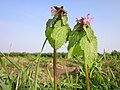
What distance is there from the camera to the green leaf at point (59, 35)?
828 millimetres

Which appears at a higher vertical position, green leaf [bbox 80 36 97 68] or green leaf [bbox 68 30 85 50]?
green leaf [bbox 68 30 85 50]

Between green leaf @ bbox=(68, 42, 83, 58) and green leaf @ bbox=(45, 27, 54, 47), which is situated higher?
green leaf @ bbox=(45, 27, 54, 47)

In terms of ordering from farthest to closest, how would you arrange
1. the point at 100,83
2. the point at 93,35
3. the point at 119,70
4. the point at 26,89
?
the point at 119,70
the point at 100,83
the point at 26,89
the point at 93,35

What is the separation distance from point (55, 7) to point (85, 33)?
0.12 m

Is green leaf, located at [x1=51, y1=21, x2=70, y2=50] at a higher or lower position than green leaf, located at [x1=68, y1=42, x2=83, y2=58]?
higher

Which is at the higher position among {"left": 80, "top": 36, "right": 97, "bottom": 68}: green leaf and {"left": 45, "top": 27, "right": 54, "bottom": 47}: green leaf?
{"left": 45, "top": 27, "right": 54, "bottom": 47}: green leaf

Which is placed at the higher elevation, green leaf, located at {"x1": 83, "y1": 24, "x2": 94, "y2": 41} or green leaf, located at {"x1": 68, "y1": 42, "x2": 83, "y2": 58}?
green leaf, located at {"x1": 83, "y1": 24, "x2": 94, "y2": 41}

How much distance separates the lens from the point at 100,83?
6.36 feet

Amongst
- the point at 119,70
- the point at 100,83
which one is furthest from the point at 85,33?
the point at 119,70

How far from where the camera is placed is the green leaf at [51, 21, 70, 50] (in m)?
0.83

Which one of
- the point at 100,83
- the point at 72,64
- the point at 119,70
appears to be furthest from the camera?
the point at 72,64

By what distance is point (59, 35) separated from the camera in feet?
2.73

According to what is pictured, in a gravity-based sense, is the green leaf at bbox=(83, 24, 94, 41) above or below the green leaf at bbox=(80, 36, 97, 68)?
above

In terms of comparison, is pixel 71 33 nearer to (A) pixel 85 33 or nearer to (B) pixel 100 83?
(A) pixel 85 33
